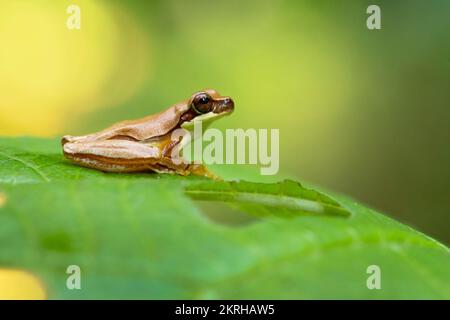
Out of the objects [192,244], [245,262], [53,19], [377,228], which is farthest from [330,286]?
[53,19]

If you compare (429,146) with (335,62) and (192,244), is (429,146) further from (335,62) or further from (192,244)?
(192,244)

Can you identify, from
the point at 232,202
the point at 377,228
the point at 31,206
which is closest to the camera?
the point at 31,206

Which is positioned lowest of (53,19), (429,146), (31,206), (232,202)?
(31,206)

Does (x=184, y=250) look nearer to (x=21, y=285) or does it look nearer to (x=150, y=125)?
(x=21, y=285)

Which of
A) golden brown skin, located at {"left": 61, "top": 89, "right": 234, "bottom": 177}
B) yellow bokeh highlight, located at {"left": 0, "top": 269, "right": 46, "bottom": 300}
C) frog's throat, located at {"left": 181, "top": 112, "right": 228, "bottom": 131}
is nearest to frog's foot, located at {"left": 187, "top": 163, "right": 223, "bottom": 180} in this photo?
golden brown skin, located at {"left": 61, "top": 89, "right": 234, "bottom": 177}

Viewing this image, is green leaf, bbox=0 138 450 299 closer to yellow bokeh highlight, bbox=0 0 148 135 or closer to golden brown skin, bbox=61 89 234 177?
golden brown skin, bbox=61 89 234 177

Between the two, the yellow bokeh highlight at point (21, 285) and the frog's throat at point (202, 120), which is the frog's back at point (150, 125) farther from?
the yellow bokeh highlight at point (21, 285)

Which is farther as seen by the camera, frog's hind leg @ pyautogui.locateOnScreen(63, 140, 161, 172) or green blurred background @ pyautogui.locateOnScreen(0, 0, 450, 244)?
green blurred background @ pyautogui.locateOnScreen(0, 0, 450, 244)

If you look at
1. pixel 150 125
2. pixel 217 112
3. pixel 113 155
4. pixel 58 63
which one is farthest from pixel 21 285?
pixel 58 63
